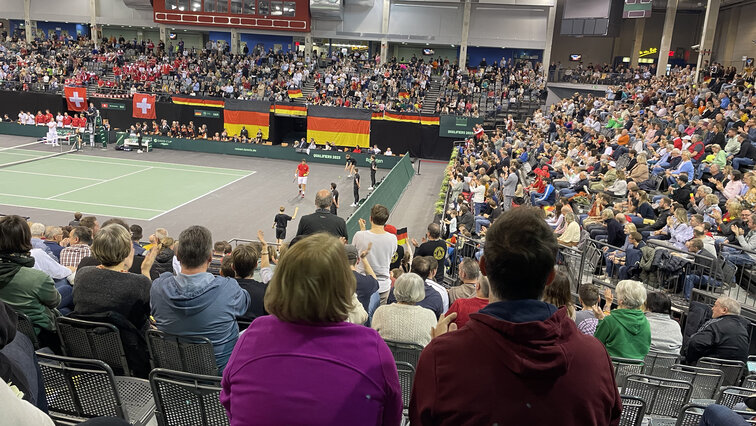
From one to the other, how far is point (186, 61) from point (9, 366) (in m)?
43.7

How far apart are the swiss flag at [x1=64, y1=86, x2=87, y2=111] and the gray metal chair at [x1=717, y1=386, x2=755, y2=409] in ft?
130

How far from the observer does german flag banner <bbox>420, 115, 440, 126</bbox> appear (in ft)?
115

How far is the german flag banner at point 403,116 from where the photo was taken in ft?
115

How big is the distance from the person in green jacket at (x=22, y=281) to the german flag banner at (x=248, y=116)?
105ft

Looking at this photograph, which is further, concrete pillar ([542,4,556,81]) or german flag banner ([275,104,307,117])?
concrete pillar ([542,4,556,81])

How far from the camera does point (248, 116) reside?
36.2 meters

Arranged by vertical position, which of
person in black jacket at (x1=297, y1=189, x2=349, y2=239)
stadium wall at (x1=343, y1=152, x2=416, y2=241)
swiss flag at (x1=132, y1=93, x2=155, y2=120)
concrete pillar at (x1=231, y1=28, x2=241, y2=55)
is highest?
concrete pillar at (x1=231, y1=28, x2=241, y2=55)

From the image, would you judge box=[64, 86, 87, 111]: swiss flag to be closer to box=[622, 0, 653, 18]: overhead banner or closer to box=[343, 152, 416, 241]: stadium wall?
box=[343, 152, 416, 241]: stadium wall

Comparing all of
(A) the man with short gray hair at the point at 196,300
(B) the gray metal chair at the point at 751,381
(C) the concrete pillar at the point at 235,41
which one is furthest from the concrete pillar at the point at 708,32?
(C) the concrete pillar at the point at 235,41

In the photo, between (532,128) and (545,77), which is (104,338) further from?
(545,77)

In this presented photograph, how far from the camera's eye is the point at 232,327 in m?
4.62

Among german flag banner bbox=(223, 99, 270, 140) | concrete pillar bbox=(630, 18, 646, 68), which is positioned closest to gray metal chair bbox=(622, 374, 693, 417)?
german flag banner bbox=(223, 99, 270, 140)

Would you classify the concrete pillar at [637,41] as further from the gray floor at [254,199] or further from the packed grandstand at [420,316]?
the packed grandstand at [420,316]

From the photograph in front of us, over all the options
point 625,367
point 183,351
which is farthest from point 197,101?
point 625,367
